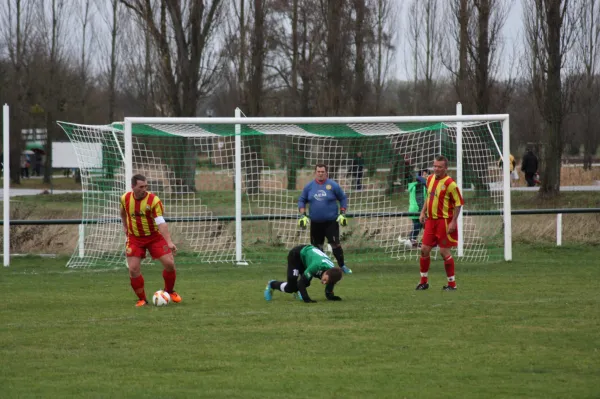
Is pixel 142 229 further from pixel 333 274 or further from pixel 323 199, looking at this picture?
pixel 323 199

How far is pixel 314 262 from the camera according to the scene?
12.3 meters

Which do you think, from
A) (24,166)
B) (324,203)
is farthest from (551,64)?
(24,166)

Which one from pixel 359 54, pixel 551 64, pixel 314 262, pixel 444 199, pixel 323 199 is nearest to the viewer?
pixel 314 262

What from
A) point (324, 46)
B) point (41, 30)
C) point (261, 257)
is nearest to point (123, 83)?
point (41, 30)

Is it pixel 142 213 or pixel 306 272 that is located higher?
pixel 142 213

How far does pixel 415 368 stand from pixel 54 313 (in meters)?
5.61

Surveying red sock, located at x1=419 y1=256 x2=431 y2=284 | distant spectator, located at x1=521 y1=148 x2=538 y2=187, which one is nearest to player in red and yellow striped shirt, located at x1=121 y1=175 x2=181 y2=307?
red sock, located at x1=419 y1=256 x2=431 y2=284

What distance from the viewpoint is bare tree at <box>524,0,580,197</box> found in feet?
92.5

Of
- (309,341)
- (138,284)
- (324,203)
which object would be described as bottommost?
(309,341)

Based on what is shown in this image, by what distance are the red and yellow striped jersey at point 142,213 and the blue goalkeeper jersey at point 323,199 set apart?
4348 mm

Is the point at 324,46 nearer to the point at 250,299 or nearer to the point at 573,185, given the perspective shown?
the point at 573,185

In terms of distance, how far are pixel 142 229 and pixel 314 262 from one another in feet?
7.66

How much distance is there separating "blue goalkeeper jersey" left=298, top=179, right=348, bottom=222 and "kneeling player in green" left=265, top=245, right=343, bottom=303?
11.5ft

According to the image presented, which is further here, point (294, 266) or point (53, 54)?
point (53, 54)
